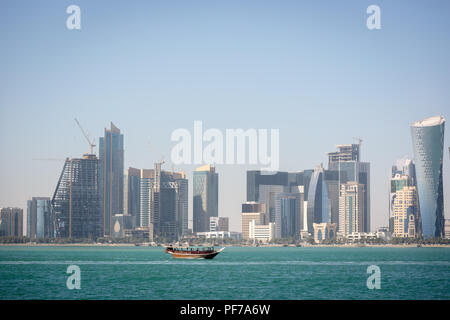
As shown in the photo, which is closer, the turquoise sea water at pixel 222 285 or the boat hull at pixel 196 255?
the turquoise sea water at pixel 222 285

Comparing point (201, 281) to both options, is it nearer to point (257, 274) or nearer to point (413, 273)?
point (257, 274)

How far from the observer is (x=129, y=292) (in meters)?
78.3

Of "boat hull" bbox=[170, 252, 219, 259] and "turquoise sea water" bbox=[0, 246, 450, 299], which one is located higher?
"turquoise sea water" bbox=[0, 246, 450, 299]

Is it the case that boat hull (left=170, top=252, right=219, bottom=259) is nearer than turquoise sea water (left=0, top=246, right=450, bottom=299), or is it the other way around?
turquoise sea water (left=0, top=246, right=450, bottom=299)

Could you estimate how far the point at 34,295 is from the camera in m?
77.1

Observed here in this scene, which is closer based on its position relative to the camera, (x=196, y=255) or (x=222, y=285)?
(x=222, y=285)

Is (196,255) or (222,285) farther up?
(222,285)

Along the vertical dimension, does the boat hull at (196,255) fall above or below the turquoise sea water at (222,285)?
below
